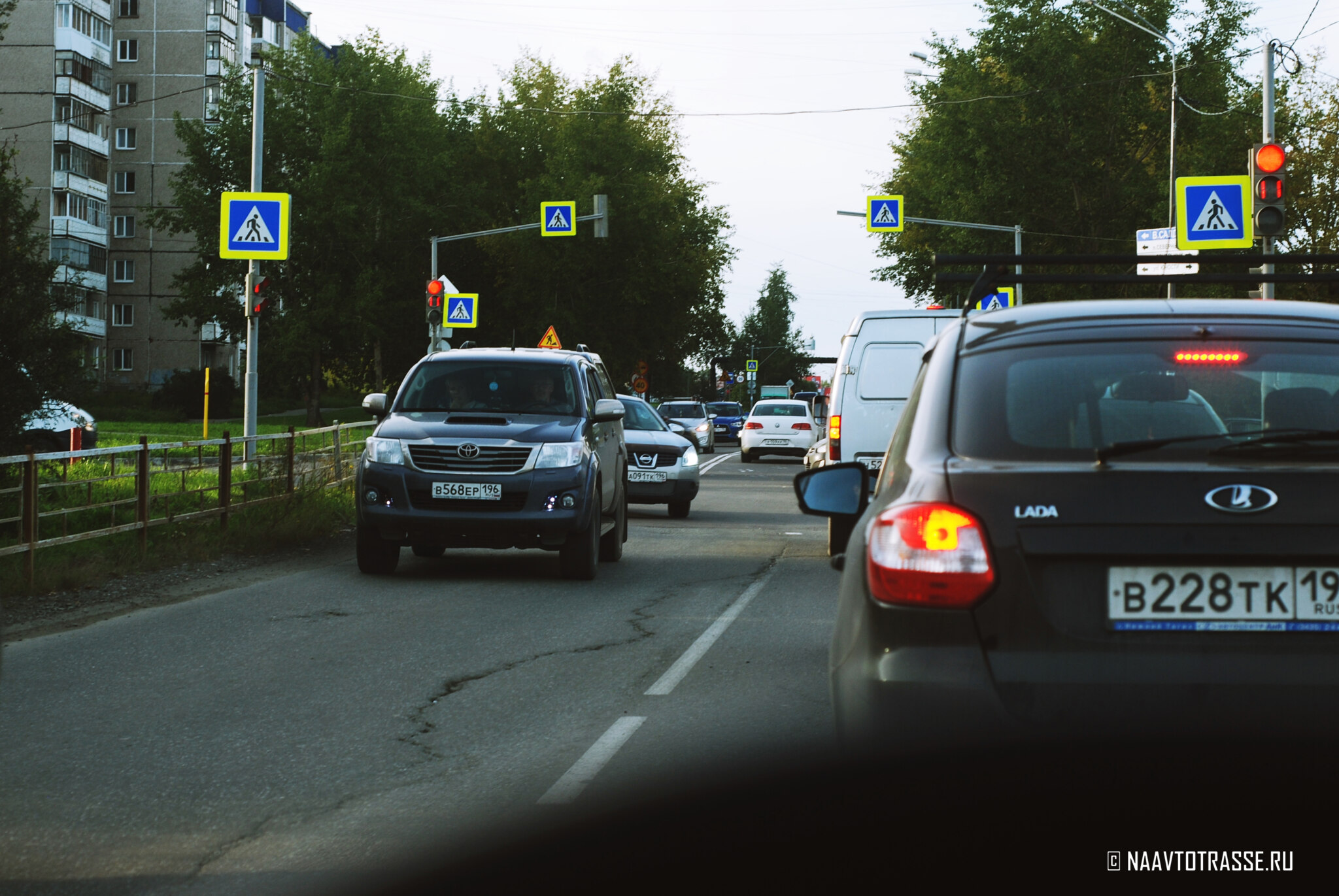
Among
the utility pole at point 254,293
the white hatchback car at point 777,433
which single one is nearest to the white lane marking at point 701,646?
the utility pole at point 254,293

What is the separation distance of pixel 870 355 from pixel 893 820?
12.8 meters

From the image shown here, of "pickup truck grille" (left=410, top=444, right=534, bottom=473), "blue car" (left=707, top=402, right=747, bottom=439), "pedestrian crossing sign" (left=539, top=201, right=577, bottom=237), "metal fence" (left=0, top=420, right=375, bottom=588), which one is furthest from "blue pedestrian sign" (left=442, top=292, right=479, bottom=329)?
"blue car" (left=707, top=402, right=747, bottom=439)

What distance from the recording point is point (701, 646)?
8.95 m

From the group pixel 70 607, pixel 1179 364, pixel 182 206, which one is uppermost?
pixel 182 206

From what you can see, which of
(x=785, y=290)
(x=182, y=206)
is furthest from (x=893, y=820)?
(x=785, y=290)

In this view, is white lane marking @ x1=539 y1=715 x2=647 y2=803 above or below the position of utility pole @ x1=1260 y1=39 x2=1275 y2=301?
below

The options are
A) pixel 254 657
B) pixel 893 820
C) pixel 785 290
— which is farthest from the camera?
pixel 785 290

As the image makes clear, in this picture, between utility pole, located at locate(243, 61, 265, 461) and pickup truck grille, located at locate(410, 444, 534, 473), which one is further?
utility pole, located at locate(243, 61, 265, 461)

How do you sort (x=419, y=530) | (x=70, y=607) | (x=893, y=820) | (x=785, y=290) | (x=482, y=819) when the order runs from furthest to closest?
(x=785, y=290) < (x=419, y=530) < (x=70, y=607) < (x=482, y=819) < (x=893, y=820)

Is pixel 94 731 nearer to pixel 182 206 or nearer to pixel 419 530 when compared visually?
pixel 419 530

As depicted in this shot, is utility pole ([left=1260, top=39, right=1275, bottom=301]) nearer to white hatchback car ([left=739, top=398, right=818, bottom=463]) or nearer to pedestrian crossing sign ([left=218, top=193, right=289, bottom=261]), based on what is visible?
pedestrian crossing sign ([left=218, top=193, right=289, bottom=261])

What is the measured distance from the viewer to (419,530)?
1212cm

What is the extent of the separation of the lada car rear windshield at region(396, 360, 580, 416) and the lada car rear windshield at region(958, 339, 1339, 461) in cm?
945

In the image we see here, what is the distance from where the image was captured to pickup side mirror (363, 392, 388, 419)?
12680 mm
